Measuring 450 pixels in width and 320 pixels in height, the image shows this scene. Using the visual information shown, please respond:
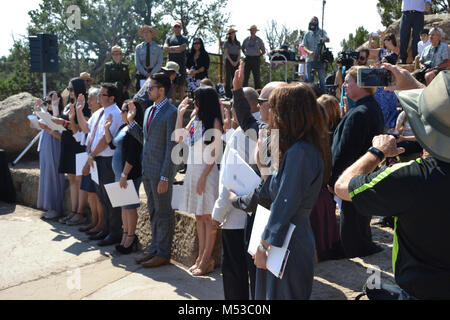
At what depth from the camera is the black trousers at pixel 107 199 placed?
521 cm

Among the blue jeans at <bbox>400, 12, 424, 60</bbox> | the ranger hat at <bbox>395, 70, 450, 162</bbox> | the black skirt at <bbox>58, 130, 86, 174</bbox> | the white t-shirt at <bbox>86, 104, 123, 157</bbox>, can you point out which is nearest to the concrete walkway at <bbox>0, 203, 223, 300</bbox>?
the black skirt at <bbox>58, 130, 86, 174</bbox>

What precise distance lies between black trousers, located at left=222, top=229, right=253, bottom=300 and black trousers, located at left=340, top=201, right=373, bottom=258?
3.65 feet

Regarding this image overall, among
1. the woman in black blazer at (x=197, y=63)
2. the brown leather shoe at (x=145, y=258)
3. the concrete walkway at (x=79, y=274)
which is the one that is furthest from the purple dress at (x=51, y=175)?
the woman in black blazer at (x=197, y=63)

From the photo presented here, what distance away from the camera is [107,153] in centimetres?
520

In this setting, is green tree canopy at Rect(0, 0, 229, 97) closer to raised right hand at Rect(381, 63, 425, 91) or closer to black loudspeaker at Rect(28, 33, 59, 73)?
black loudspeaker at Rect(28, 33, 59, 73)

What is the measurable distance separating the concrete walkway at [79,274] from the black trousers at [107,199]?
256 millimetres

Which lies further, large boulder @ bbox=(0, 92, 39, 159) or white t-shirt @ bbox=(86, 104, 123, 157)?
large boulder @ bbox=(0, 92, 39, 159)

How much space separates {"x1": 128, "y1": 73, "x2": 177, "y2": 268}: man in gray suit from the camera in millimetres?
4380

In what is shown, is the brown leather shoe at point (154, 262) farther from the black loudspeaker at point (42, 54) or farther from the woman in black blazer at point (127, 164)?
the black loudspeaker at point (42, 54)

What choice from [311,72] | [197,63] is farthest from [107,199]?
[311,72]

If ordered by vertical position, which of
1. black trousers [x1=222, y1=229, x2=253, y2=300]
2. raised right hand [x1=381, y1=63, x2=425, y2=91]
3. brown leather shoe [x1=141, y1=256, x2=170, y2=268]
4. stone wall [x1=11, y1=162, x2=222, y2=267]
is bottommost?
brown leather shoe [x1=141, y1=256, x2=170, y2=268]
